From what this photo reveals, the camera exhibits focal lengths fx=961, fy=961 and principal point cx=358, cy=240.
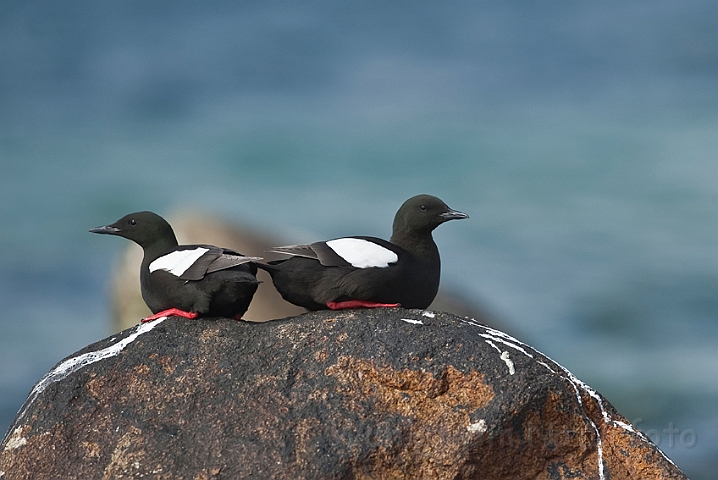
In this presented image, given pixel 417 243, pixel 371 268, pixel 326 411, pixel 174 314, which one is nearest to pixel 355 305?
pixel 371 268

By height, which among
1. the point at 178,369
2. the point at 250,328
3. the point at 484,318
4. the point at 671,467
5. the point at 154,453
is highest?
the point at 484,318

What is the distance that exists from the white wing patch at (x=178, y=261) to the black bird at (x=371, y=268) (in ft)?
1.42

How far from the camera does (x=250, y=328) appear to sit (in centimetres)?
615

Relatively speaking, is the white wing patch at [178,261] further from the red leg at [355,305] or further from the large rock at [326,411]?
the red leg at [355,305]

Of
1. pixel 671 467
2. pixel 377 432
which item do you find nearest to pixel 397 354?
pixel 377 432

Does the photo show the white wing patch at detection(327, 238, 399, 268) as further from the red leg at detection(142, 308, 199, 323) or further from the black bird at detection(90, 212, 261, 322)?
the red leg at detection(142, 308, 199, 323)

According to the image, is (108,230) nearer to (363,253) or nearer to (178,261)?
(178,261)

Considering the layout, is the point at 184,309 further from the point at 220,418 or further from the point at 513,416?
the point at 513,416

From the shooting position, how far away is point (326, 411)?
220 inches

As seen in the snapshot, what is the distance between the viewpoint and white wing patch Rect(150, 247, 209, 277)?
20.6 ft

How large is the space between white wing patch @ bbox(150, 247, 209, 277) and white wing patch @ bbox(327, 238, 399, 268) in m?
0.90

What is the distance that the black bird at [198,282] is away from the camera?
20.3ft

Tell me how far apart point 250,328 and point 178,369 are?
54 cm

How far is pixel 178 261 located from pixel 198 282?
0.81ft
